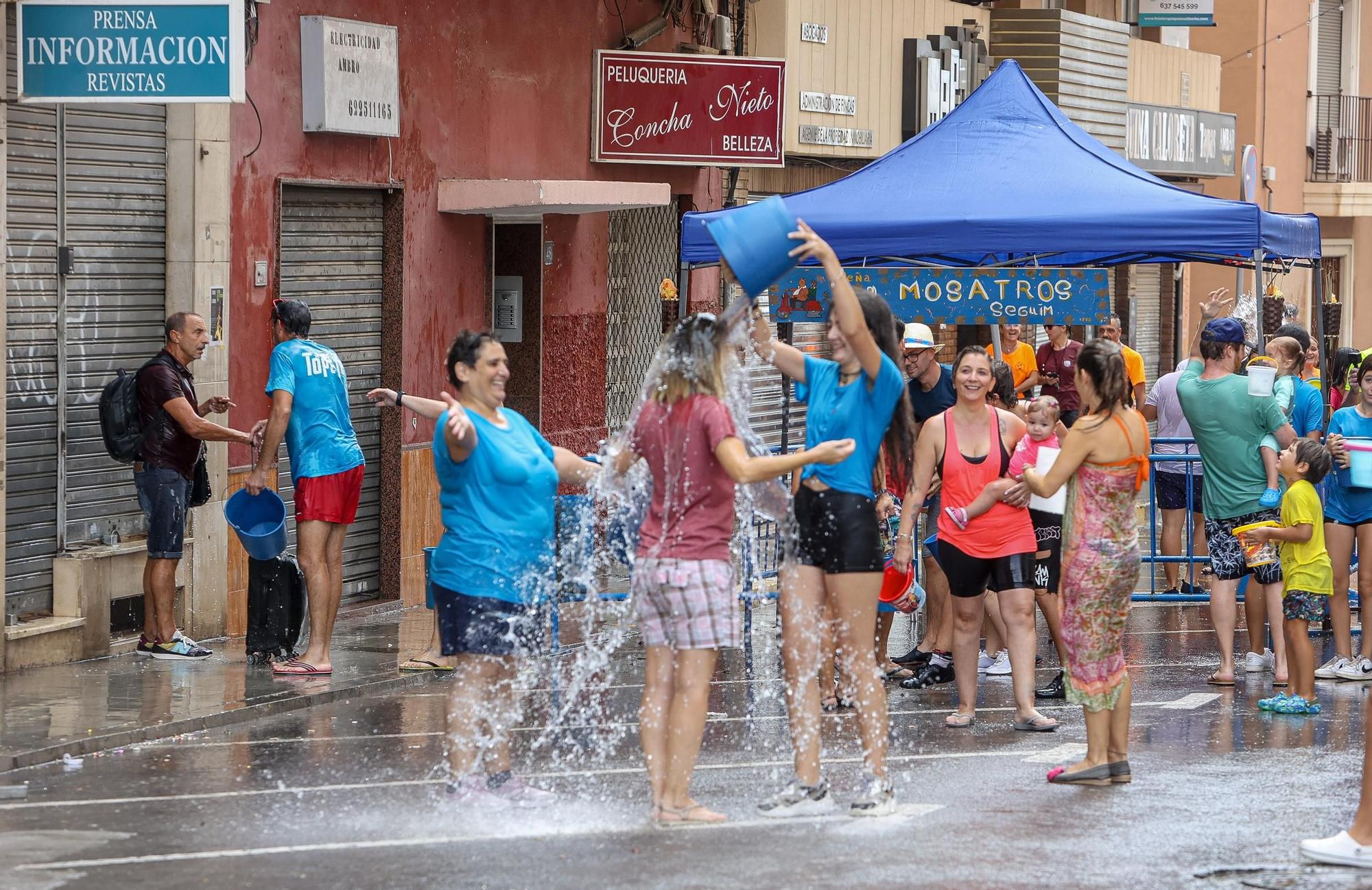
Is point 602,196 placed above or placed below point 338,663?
above

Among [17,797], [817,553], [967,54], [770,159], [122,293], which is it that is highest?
[967,54]

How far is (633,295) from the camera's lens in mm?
17781

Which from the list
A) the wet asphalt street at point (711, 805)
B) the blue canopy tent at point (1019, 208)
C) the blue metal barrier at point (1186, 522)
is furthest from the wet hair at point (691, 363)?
the blue metal barrier at point (1186, 522)

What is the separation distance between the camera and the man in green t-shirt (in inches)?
431

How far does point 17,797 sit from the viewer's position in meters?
8.29

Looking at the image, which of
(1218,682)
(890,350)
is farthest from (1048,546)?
(890,350)

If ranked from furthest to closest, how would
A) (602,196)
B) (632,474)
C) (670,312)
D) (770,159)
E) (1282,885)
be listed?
(670,312), (770,159), (602,196), (632,474), (1282,885)

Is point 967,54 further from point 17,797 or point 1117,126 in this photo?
point 17,797

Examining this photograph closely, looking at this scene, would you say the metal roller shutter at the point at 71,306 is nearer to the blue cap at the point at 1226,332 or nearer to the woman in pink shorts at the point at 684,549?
the woman in pink shorts at the point at 684,549

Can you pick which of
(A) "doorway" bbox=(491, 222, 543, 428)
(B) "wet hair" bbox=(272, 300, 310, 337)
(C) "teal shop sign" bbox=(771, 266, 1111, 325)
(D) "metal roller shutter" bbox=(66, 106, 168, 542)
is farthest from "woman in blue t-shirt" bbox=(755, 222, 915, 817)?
(A) "doorway" bbox=(491, 222, 543, 428)

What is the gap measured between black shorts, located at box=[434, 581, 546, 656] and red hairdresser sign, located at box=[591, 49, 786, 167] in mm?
9078

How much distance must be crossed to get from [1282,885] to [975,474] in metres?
3.23

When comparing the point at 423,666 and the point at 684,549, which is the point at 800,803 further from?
the point at 423,666

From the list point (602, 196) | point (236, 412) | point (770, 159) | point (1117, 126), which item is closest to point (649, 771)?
point (236, 412)
